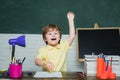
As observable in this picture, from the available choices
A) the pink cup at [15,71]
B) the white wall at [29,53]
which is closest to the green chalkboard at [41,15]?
the white wall at [29,53]

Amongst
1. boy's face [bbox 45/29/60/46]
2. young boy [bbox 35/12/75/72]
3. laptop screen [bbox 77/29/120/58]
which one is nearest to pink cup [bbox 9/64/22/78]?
young boy [bbox 35/12/75/72]

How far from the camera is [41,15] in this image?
11.2ft

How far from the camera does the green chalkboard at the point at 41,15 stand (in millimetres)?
3400

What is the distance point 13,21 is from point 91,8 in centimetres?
111

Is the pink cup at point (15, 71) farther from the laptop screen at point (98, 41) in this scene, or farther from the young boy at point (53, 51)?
the laptop screen at point (98, 41)

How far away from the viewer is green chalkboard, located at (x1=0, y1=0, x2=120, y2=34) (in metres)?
3.40

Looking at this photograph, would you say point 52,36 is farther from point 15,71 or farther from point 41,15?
point 41,15

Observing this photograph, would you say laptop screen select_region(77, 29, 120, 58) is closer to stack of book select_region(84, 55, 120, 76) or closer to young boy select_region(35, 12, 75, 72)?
young boy select_region(35, 12, 75, 72)

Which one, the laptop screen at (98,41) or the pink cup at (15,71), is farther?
the laptop screen at (98,41)

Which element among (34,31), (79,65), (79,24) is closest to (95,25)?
(79,24)

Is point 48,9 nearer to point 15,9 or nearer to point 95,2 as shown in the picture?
point 15,9

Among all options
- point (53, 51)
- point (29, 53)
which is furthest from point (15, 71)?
point (29, 53)

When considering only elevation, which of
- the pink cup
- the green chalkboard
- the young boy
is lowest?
the pink cup

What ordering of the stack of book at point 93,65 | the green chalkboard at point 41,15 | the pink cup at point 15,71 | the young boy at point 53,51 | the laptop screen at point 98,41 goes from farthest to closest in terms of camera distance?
the green chalkboard at point 41,15 → the laptop screen at point 98,41 → the young boy at point 53,51 → the stack of book at point 93,65 → the pink cup at point 15,71
